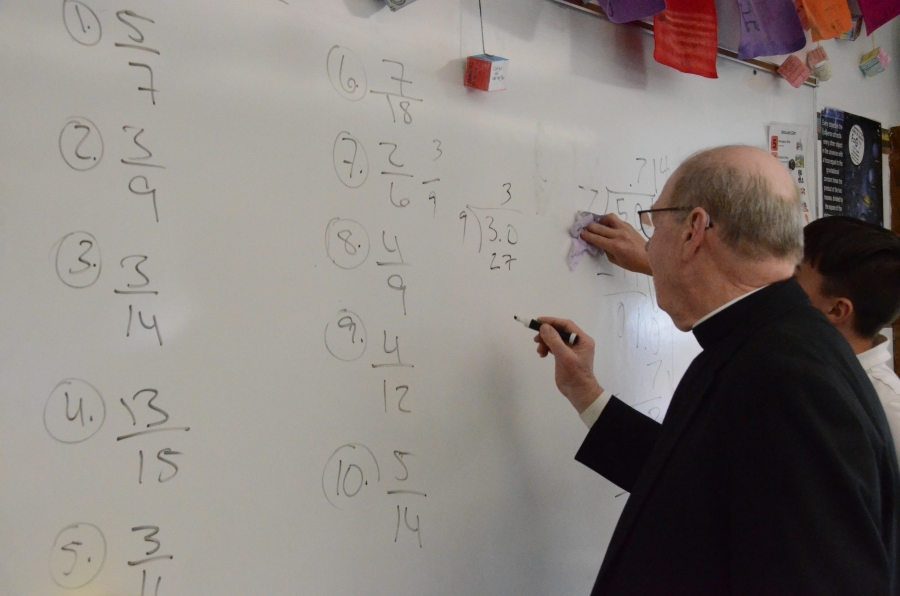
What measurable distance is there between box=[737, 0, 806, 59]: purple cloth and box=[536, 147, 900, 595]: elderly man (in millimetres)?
801

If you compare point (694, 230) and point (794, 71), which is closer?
Answer: point (694, 230)

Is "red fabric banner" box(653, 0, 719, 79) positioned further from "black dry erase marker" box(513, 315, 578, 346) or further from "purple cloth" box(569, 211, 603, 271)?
"black dry erase marker" box(513, 315, 578, 346)

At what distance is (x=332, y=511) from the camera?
2.81 feet

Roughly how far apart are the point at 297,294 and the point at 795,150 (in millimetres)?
1534

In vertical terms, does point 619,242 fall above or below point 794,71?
below

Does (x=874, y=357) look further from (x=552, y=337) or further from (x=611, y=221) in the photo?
(x=552, y=337)

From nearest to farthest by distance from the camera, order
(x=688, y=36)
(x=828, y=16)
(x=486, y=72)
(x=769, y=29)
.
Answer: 1. (x=486, y=72)
2. (x=688, y=36)
3. (x=769, y=29)
4. (x=828, y=16)

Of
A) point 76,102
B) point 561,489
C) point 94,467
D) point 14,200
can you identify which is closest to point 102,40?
point 76,102

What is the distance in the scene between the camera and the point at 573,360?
41.4 inches

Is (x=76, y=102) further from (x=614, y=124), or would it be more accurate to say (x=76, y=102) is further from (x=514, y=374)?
(x=614, y=124)

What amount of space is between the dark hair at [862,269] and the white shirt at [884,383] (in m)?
0.04

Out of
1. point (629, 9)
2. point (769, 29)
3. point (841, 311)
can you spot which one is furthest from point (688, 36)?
point (841, 311)

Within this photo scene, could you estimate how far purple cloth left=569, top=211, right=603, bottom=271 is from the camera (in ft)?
3.85

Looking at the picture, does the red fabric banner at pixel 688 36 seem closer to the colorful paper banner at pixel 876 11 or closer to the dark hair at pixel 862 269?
the dark hair at pixel 862 269
